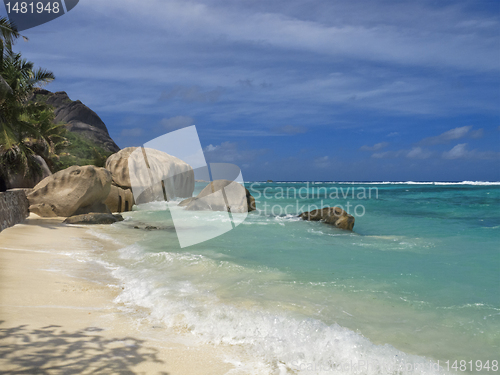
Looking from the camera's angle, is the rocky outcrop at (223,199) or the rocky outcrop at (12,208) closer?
the rocky outcrop at (12,208)

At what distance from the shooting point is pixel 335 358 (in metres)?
3.34

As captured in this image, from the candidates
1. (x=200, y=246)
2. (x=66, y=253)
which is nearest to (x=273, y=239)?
(x=200, y=246)

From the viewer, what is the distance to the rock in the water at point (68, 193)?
1331cm

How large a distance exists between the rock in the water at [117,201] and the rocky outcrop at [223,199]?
134 inches

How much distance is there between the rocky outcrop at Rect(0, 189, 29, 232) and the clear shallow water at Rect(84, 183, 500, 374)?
326 cm

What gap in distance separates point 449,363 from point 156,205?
1971cm

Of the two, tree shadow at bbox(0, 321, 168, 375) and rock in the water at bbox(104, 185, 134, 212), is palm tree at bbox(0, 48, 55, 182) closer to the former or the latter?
rock in the water at bbox(104, 185, 134, 212)

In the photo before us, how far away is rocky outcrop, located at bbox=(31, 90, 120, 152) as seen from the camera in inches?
2542

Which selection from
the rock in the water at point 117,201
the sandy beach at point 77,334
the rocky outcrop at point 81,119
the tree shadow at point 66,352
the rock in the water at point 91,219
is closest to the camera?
the tree shadow at point 66,352

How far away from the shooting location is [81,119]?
2682 inches

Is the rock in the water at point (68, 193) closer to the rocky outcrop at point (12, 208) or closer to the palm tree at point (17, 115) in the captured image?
the rocky outcrop at point (12, 208)

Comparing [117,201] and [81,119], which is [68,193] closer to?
[117,201]

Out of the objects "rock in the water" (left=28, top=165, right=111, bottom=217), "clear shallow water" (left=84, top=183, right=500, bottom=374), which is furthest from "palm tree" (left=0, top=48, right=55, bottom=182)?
"clear shallow water" (left=84, top=183, right=500, bottom=374)

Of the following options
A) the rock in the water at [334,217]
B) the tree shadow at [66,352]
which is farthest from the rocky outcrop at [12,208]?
the rock in the water at [334,217]
